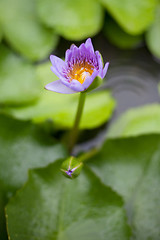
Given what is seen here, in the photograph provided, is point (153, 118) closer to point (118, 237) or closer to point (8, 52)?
point (118, 237)

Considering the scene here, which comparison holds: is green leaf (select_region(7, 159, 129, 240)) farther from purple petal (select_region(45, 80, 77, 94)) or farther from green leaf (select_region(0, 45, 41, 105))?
green leaf (select_region(0, 45, 41, 105))

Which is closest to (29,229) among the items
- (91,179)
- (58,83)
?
(91,179)

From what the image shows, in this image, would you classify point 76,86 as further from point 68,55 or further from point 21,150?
point 21,150

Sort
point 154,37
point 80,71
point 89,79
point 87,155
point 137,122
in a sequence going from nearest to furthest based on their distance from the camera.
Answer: point 89,79 < point 80,71 < point 87,155 < point 137,122 < point 154,37

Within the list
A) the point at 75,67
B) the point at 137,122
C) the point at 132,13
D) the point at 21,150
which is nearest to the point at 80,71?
the point at 75,67

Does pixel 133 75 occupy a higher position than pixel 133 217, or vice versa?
pixel 133 75

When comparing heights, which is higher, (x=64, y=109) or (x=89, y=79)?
(x=89, y=79)
